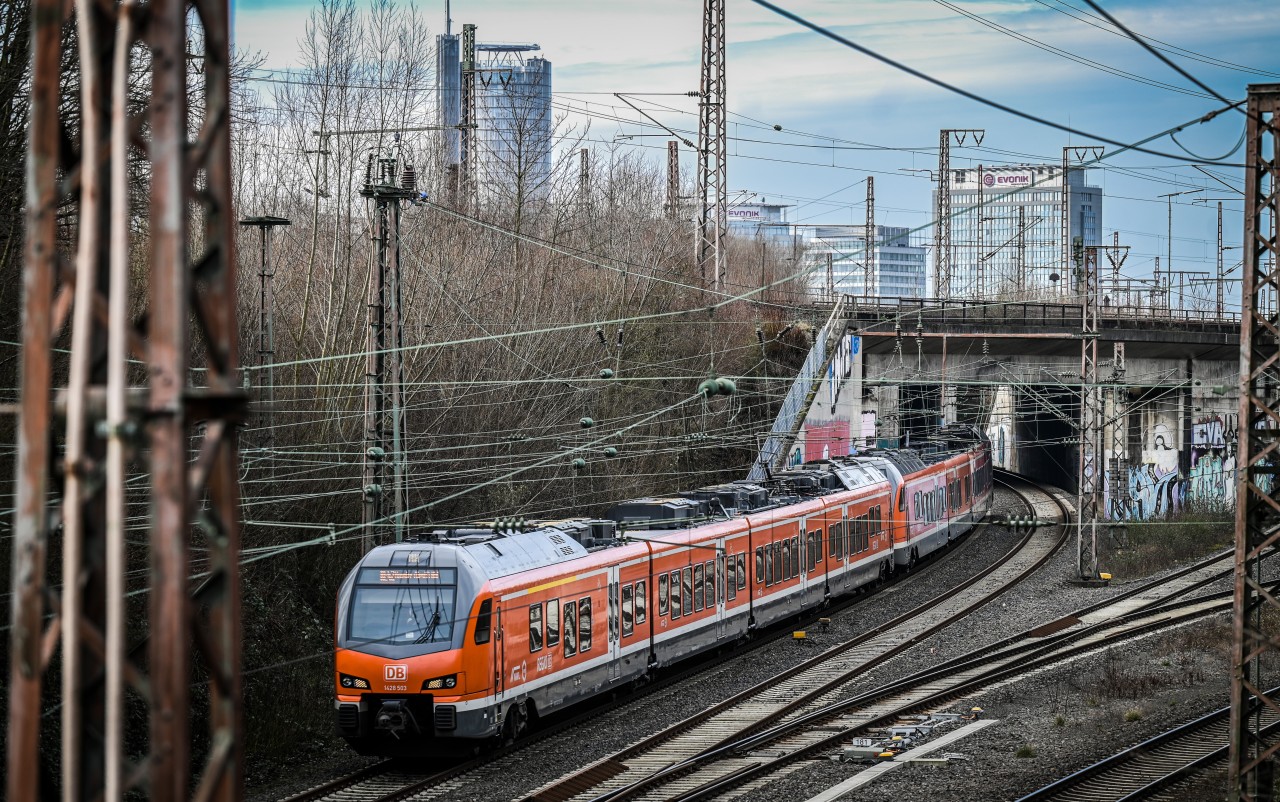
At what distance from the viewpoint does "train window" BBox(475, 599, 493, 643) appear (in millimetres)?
14766

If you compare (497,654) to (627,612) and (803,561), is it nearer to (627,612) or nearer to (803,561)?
(627,612)

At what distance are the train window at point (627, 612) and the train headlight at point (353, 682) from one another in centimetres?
437

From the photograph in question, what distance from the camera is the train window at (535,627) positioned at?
15.8 meters

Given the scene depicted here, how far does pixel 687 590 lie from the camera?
1989 centimetres

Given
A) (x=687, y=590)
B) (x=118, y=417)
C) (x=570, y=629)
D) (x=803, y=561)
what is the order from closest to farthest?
(x=118, y=417) → (x=570, y=629) → (x=687, y=590) → (x=803, y=561)

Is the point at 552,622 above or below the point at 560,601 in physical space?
below

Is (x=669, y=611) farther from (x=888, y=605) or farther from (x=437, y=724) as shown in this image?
(x=888, y=605)

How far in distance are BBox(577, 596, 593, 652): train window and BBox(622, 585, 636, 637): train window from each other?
0.98 meters

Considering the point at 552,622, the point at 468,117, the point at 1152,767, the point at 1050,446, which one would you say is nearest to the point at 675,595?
the point at 552,622

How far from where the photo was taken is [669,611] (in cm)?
1942

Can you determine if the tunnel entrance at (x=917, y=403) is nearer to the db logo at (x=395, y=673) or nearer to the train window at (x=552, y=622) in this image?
the train window at (x=552, y=622)

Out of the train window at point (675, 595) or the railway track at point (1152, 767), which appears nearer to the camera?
the railway track at point (1152, 767)

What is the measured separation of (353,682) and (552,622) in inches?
103

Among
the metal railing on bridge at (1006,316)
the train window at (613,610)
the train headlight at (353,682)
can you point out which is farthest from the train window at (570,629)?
the metal railing on bridge at (1006,316)
